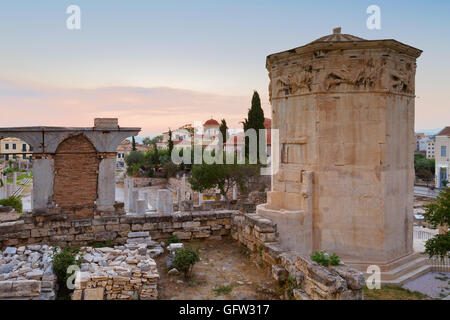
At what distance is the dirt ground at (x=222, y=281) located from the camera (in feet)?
18.2

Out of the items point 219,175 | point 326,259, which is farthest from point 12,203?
point 326,259

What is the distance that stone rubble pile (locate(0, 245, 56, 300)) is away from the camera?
16.3 ft

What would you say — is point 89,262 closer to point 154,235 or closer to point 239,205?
point 154,235

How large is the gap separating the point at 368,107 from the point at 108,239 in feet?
23.9

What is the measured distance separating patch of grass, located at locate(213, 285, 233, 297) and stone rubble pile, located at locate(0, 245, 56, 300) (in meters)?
2.55

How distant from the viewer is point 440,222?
10016mm

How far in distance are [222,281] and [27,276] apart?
321cm

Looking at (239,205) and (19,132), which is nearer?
(19,132)

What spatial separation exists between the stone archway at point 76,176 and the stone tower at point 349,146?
15.2 ft

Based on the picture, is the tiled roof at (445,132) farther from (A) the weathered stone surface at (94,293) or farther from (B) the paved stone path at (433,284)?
(A) the weathered stone surface at (94,293)

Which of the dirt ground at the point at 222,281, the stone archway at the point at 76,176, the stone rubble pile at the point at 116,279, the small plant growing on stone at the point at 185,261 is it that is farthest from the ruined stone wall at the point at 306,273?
the stone archway at the point at 76,176
